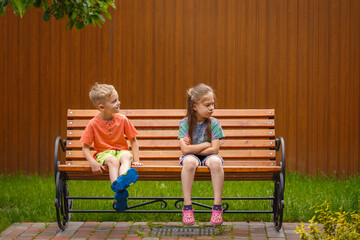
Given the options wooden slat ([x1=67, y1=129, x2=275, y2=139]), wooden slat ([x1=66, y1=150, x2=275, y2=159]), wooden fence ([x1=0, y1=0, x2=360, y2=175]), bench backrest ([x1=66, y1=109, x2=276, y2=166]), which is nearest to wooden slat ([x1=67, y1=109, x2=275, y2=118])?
bench backrest ([x1=66, y1=109, x2=276, y2=166])

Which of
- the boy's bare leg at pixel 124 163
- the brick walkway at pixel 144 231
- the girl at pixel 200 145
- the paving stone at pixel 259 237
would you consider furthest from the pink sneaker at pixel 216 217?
the boy's bare leg at pixel 124 163

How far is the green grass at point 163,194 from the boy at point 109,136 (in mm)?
731

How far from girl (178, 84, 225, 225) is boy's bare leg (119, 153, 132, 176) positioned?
44 cm

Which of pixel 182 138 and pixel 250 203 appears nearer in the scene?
pixel 182 138

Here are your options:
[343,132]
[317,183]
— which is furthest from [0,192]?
[343,132]

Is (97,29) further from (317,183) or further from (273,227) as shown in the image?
(273,227)

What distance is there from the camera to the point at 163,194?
669 cm

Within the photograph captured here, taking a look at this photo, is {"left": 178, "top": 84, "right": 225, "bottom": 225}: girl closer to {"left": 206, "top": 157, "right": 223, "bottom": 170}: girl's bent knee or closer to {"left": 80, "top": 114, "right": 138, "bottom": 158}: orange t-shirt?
{"left": 206, "top": 157, "right": 223, "bottom": 170}: girl's bent knee

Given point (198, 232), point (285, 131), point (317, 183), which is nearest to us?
point (198, 232)

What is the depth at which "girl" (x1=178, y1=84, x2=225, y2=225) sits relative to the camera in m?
4.73

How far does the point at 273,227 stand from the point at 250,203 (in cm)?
90

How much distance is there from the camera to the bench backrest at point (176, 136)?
219 inches

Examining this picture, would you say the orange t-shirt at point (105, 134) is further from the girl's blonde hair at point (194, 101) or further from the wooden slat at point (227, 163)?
the girl's blonde hair at point (194, 101)

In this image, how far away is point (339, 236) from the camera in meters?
3.36
